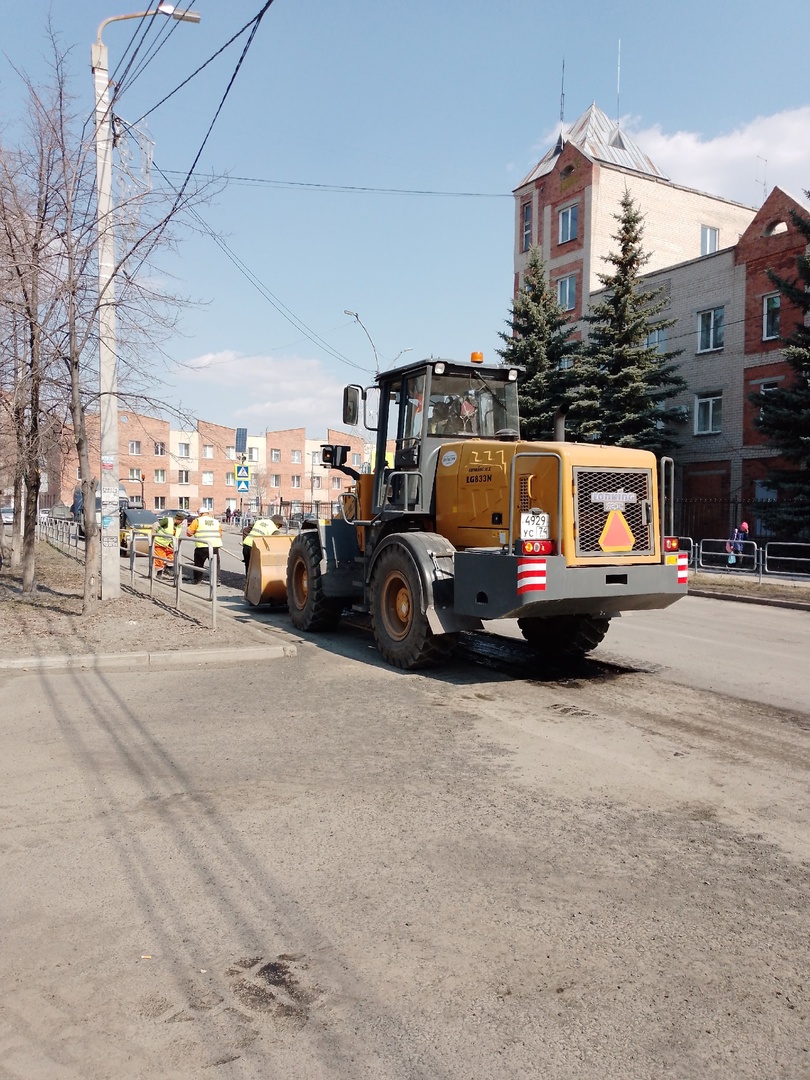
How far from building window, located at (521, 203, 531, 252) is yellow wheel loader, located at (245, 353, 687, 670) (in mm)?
30844

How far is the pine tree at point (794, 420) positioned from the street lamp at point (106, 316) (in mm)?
16979

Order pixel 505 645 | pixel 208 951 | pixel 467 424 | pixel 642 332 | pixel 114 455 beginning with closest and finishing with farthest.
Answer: pixel 208 951 < pixel 467 424 < pixel 505 645 < pixel 114 455 < pixel 642 332

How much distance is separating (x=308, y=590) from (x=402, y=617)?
2487 mm

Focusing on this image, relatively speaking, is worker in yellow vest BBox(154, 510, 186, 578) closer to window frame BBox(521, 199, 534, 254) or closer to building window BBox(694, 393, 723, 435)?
building window BBox(694, 393, 723, 435)

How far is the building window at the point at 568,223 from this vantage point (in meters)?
35.6

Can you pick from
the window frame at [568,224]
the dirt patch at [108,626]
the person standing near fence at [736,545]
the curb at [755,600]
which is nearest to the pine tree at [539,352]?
the window frame at [568,224]

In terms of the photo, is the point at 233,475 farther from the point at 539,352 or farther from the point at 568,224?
the point at 539,352

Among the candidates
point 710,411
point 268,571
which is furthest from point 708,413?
point 268,571

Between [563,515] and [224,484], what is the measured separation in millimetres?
72899

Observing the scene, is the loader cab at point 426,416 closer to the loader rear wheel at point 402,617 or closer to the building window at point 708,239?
the loader rear wheel at point 402,617

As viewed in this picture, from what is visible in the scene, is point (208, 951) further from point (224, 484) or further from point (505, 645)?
point (224, 484)

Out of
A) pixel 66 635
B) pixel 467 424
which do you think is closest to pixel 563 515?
pixel 467 424

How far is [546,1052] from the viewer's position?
9.20 feet

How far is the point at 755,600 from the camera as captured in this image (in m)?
17.4
